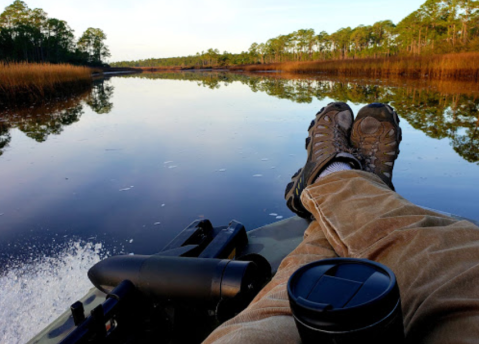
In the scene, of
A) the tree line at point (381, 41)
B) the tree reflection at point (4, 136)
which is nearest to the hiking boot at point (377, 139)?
the tree reflection at point (4, 136)

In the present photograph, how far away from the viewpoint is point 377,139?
1.84 meters

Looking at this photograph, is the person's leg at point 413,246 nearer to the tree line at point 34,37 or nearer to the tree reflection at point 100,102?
the tree reflection at point 100,102

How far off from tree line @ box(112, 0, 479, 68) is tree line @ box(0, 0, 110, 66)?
2793cm

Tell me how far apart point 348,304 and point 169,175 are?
2.50m

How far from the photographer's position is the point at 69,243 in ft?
5.59

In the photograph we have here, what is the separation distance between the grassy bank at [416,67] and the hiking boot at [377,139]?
10.9 meters

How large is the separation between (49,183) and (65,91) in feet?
35.9

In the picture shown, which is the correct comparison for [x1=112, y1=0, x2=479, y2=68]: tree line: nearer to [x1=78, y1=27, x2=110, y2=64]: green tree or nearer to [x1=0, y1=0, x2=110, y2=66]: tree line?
[x1=78, y1=27, x2=110, y2=64]: green tree

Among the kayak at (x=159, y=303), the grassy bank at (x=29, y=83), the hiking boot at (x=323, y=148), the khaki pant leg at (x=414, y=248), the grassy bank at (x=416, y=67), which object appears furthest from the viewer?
the grassy bank at (x=416, y=67)

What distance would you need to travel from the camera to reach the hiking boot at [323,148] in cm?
131

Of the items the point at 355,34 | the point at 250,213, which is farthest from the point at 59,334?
the point at 355,34

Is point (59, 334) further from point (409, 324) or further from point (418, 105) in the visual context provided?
point (418, 105)

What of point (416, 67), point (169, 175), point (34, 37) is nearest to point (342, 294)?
point (169, 175)

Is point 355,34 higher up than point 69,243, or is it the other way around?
point 355,34
